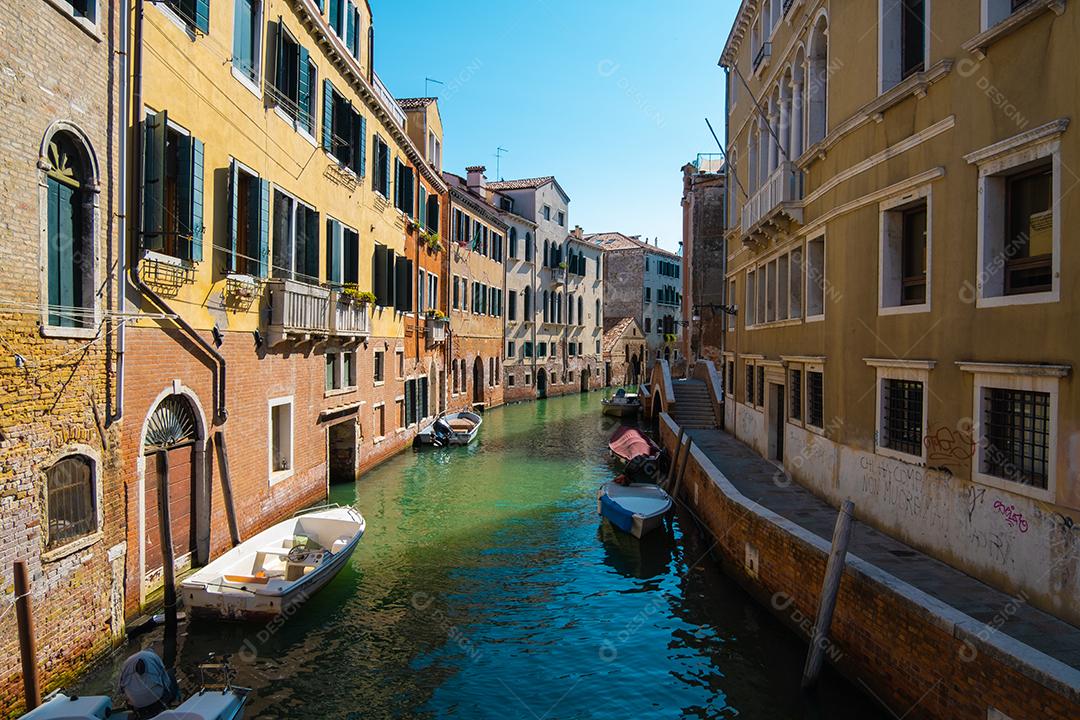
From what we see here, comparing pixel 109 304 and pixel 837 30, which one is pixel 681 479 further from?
pixel 109 304

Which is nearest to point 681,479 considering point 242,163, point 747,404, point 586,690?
point 747,404

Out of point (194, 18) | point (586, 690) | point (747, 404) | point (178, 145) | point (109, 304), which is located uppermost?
point (194, 18)

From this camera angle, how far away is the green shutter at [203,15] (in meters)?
9.07

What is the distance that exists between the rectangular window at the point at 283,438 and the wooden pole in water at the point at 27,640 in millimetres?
6468

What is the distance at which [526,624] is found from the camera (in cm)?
912

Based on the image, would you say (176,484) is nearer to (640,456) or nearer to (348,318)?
(348,318)

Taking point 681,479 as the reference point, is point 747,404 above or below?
above

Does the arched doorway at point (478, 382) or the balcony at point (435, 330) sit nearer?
the balcony at point (435, 330)

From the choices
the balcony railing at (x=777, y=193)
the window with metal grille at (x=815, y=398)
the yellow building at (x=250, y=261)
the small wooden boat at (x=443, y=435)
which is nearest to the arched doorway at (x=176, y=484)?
the yellow building at (x=250, y=261)

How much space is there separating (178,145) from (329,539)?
5628 mm

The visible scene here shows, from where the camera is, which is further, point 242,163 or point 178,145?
point 242,163

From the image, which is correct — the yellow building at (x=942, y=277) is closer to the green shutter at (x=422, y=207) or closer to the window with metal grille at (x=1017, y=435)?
the window with metal grille at (x=1017, y=435)

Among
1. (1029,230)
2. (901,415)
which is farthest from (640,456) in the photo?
(1029,230)

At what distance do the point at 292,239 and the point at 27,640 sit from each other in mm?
7631
